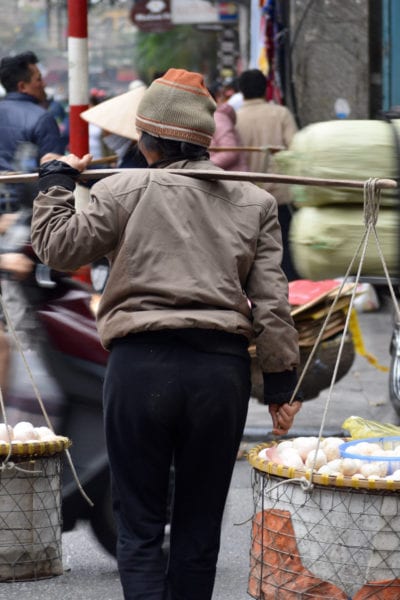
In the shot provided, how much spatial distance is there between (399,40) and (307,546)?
9.23m

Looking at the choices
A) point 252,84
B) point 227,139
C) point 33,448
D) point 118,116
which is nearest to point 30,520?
point 33,448

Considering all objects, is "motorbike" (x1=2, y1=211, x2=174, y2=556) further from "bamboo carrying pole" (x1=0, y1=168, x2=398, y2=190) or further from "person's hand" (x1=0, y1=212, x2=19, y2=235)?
"bamboo carrying pole" (x1=0, y1=168, x2=398, y2=190)

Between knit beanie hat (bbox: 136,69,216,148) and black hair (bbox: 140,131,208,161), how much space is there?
24 mm

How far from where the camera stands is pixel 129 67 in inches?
3438

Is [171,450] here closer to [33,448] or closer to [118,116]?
[33,448]

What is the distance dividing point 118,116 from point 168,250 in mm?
3708

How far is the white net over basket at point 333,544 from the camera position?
11.7ft

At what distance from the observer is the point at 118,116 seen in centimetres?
726

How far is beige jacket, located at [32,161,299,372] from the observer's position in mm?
3684

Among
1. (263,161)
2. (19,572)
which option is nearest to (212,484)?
(19,572)

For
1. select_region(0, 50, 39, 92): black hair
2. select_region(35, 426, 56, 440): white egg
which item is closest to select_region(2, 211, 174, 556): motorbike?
select_region(35, 426, 56, 440): white egg

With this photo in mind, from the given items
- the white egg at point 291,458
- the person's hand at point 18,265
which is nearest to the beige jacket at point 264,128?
the person's hand at point 18,265

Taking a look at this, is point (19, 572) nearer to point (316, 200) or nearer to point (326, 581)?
point (326, 581)

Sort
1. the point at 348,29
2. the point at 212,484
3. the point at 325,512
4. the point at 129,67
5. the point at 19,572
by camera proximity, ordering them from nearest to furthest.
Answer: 1. the point at 325,512
2. the point at 212,484
3. the point at 19,572
4. the point at 348,29
5. the point at 129,67
